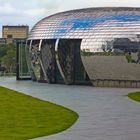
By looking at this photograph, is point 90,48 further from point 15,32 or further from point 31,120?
point 15,32

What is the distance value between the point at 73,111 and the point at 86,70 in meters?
28.1

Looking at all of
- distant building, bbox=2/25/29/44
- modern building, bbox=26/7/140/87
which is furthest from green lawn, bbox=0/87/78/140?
distant building, bbox=2/25/29/44

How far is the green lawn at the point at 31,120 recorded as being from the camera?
44.4 ft

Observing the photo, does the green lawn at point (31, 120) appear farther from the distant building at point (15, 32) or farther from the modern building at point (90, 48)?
the distant building at point (15, 32)

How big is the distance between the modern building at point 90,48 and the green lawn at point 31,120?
25.2 m

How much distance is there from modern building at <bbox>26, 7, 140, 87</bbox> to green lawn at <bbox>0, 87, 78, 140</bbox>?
25.2 metres

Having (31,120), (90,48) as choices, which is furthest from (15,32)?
(31,120)

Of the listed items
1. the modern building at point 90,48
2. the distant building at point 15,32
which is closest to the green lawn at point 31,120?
the modern building at point 90,48

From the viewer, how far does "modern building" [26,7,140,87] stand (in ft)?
152

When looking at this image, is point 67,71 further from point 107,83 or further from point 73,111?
point 73,111

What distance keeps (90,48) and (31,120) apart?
32.2 meters

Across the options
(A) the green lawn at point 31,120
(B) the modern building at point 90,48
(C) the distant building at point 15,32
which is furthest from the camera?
(C) the distant building at point 15,32

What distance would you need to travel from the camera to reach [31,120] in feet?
53.9

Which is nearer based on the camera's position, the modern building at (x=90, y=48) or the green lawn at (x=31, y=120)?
the green lawn at (x=31, y=120)
